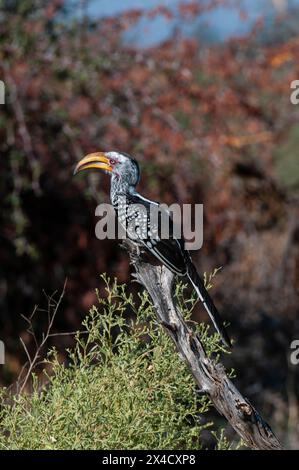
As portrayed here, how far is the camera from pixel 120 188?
16.0 ft

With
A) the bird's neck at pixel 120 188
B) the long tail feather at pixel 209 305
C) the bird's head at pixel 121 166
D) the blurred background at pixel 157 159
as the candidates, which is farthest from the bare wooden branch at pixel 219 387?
the blurred background at pixel 157 159

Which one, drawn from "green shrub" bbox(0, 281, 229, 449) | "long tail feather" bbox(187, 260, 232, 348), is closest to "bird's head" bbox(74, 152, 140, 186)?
"long tail feather" bbox(187, 260, 232, 348)

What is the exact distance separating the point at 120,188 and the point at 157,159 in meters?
3.79

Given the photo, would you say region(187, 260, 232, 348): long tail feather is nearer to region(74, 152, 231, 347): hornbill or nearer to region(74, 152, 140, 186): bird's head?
region(74, 152, 231, 347): hornbill

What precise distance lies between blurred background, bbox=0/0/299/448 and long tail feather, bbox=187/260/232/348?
11.2 ft

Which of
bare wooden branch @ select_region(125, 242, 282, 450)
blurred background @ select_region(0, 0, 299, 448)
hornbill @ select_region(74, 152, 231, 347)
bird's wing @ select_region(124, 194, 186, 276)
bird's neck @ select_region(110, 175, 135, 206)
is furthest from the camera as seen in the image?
blurred background @ select_region(0, 0, 299, 448)

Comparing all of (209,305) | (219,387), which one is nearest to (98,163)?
(209,305)

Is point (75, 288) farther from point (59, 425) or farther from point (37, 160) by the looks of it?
point (59, 425)

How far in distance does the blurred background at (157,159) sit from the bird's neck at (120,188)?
8.85 feet

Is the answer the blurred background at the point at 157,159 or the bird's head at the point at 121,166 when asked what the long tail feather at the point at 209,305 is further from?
the blurred background at the point at 157,159

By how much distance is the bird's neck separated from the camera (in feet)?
15.8
